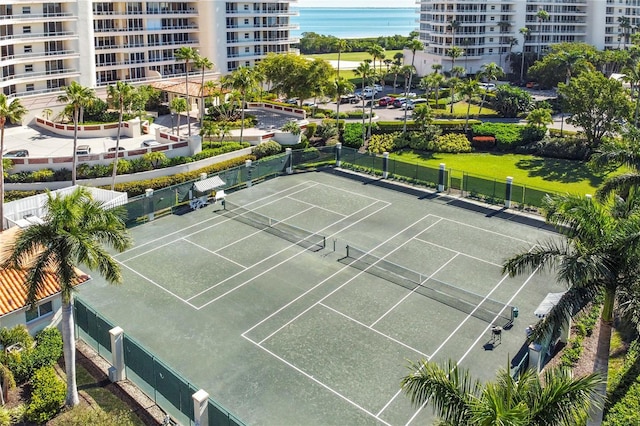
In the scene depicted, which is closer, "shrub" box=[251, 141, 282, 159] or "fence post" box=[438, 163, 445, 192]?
"fence post" box=[438, 163, 445, 192]

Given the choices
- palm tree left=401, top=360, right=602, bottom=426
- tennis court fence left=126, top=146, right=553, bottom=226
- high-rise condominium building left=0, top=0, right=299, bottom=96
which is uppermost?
high-rise condominium building left=0, top=0, right=299, bottom=96

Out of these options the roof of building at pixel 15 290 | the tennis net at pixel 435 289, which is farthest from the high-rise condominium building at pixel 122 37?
the tennis net at pixel 435 289

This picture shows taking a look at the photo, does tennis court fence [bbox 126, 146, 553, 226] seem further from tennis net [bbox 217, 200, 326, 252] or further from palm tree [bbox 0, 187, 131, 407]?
palm tree [bbox 0, 187, 131, 407]

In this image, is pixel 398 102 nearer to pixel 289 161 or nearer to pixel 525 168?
pixel 525 168

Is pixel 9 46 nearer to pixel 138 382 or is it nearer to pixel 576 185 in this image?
pixel 138 382

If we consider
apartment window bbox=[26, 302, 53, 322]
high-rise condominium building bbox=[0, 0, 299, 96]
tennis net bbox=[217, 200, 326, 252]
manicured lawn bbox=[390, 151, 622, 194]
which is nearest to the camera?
apartment window bbox=[26, 302, 53, 322]

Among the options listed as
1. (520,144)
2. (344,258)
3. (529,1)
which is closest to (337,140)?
(520,144)

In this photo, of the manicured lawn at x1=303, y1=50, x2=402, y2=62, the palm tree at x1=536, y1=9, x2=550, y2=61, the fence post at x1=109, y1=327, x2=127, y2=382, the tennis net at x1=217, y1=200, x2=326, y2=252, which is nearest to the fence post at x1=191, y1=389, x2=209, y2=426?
the fence post at x1=109, y1=327, x2=127, y2=382
